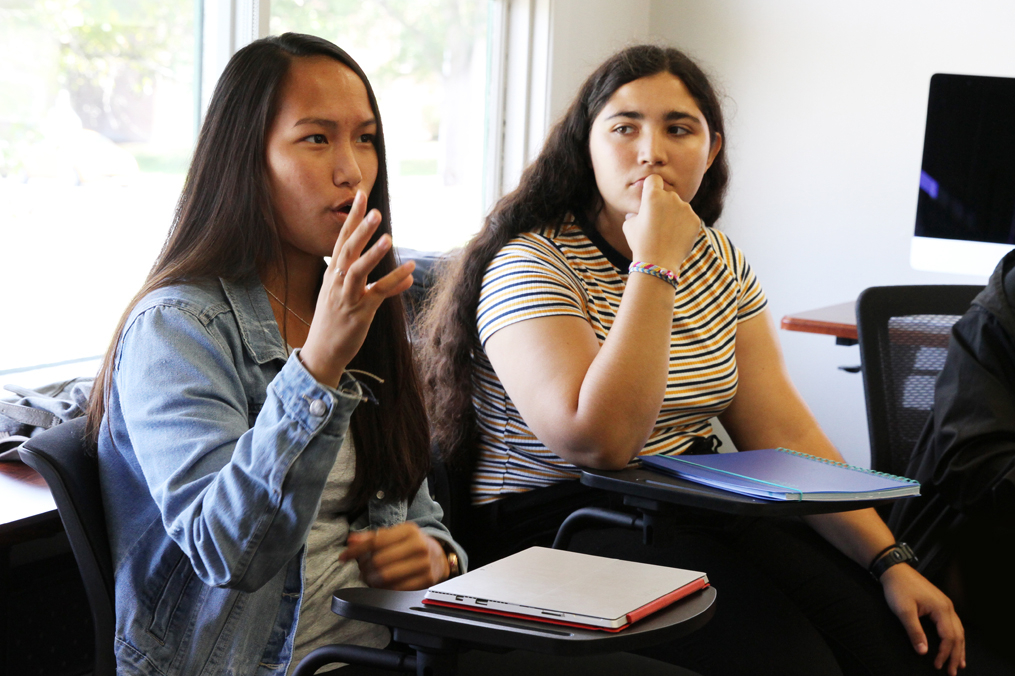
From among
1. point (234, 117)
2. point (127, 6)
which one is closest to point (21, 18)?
point (127, 6)

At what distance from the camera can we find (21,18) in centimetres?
181

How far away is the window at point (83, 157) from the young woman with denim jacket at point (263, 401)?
1.00 meters

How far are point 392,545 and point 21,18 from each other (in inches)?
54.9

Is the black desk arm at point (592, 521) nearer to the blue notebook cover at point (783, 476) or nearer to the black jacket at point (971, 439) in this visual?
the blue notebook cover at point (783, 476)

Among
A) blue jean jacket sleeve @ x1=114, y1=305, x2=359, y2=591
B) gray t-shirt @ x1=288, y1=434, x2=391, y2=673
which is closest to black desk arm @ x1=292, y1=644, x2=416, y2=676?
blue jean jacket sleeve @ x1=114, y1=305, x2=359, y2=591

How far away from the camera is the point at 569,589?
2.67ft

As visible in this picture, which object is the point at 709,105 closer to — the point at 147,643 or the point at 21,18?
the point at 147,643

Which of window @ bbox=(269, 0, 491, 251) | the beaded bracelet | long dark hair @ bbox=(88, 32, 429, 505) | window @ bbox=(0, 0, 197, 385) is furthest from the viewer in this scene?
window @ bbox=(269, 0, 491, 251)

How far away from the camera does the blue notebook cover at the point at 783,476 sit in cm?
106

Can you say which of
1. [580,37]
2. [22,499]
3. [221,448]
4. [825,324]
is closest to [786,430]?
[825,324]

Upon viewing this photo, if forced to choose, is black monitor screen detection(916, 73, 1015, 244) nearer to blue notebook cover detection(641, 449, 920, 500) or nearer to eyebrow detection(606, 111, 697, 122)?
eyebrow detection(606, 111, 697, 122)

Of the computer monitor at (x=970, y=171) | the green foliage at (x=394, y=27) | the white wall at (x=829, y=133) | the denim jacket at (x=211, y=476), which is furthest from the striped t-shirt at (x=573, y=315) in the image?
the white wall at (x=829, y=133)

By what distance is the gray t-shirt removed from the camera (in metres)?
1.04

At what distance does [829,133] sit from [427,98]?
154 cm
